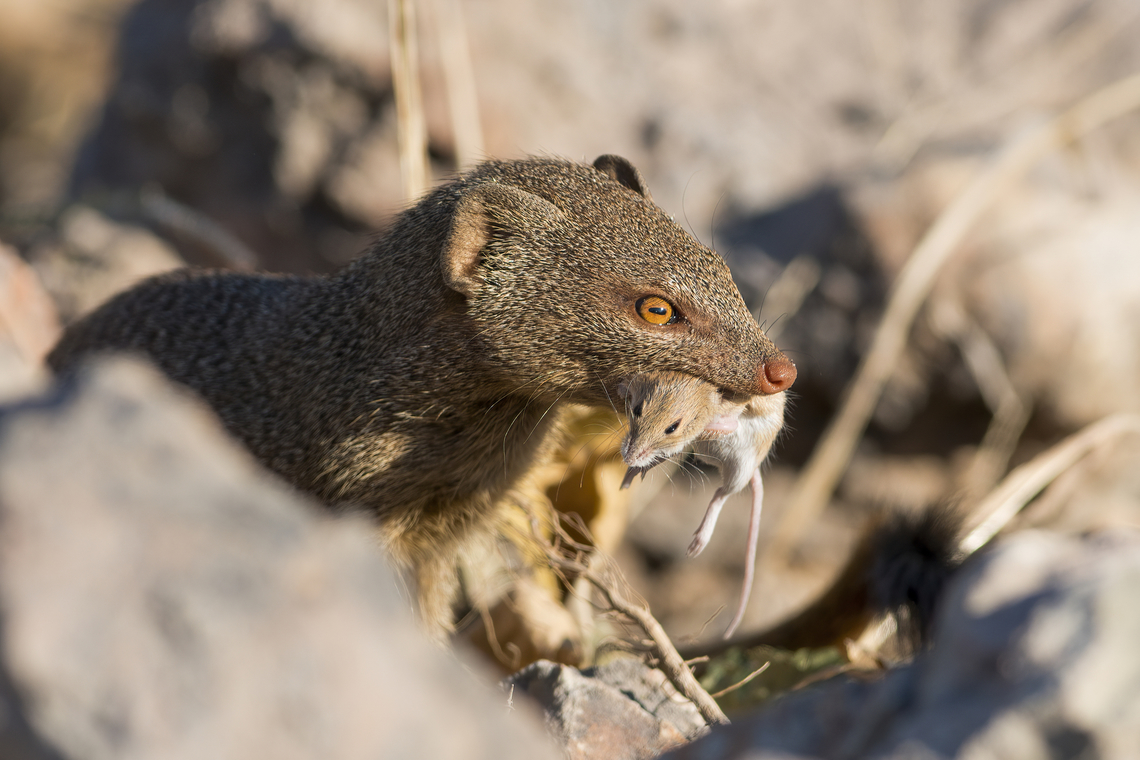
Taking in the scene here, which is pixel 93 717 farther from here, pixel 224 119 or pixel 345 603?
pixel 224 119

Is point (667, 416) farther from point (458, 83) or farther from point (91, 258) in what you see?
point (91, 258)

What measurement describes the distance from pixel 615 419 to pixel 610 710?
1.40 meters

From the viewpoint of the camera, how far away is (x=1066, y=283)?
15.1ft

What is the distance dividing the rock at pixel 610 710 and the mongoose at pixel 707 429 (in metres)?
0.29

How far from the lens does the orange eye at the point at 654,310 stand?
2.41 m

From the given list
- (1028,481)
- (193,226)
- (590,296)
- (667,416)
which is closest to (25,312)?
(193,226)

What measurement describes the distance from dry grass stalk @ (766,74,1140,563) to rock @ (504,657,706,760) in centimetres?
223

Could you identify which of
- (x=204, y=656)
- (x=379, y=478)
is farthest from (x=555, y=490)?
(x=204, y=656)

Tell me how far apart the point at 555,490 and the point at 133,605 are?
8.50 ft

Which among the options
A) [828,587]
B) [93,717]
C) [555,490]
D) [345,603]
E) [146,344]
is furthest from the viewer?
[555,490]

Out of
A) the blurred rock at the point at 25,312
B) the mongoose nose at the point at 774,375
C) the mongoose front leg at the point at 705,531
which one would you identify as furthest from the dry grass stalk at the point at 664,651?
the blurred rock at the point at 25,312

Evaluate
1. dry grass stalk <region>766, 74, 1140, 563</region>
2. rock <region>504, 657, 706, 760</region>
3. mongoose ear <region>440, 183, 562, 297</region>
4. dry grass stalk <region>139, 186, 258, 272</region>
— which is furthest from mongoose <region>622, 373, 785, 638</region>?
dry grass stalk <region>139, 186, 258, 272</region>

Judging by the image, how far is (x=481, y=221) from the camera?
2.53m

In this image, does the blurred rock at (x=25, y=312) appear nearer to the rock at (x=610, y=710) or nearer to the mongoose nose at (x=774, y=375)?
the rock at (x=610, y=710)
